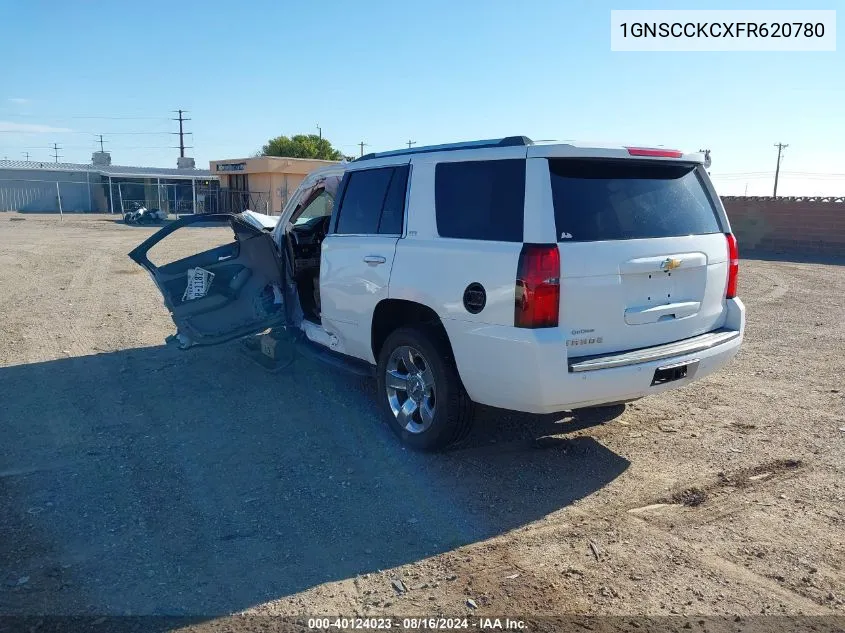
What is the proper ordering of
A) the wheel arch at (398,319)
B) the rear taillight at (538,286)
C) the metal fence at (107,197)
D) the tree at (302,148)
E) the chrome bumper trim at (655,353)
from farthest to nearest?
the tree at (302,148)
the metal fence at (107,197)
the wheel arch at (398,319)
the chrome bumper trim at (655,353)
the rear taillight at (538,286)

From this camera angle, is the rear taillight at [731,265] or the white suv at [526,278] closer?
the white suv at [526,278]

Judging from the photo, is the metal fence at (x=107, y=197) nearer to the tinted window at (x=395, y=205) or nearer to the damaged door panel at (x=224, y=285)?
the damaged door panel at (x=224, y=285)

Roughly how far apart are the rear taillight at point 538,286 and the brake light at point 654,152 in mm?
942

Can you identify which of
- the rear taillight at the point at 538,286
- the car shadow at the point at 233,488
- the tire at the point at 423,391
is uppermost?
the rear taillight at the point at 538,286

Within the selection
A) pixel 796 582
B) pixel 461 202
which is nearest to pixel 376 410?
pixel 461 202

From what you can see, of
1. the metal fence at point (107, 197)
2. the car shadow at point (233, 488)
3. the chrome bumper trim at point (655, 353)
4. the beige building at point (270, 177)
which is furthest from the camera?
the metal fence at point (107, 197)

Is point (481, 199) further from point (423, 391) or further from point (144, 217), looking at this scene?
point (144, 217)

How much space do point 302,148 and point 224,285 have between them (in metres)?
57.9

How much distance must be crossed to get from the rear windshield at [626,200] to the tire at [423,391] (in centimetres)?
127

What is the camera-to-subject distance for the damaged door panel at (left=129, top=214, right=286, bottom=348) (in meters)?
6.82

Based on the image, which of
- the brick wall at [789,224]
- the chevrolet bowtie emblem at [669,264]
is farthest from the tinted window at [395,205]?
the brick wall at [789,224]

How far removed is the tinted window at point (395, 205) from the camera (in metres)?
5.34

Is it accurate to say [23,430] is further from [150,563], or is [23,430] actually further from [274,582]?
[274,582]

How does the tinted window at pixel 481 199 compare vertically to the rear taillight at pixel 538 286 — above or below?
above
